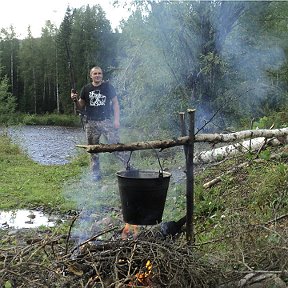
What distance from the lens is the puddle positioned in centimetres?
617

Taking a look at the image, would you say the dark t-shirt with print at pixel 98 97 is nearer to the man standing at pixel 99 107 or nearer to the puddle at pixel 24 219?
the man standing at pixel 99 107

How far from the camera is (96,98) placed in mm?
7469

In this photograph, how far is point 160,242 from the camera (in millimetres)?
3479

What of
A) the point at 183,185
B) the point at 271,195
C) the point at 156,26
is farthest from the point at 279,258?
the point at 156,26

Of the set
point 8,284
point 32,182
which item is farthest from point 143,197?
point 32,182

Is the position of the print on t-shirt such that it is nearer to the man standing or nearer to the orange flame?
the man standing

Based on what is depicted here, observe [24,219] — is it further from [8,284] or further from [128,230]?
[8,284]

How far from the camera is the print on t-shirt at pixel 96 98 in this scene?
7.45m

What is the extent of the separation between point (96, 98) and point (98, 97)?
4cm

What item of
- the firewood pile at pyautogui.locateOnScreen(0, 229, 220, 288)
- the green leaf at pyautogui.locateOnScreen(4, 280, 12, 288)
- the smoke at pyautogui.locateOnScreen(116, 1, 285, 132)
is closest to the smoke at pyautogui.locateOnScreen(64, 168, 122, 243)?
the firewood pile at pyautogui.locateOnScreen(0, 229, 220, 288)

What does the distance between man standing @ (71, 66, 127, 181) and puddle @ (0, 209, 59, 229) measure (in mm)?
1584

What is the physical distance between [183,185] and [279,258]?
3.79 m

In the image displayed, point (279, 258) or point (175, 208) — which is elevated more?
point (279, 258)

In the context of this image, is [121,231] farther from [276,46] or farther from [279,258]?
[276,46]
